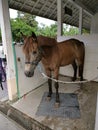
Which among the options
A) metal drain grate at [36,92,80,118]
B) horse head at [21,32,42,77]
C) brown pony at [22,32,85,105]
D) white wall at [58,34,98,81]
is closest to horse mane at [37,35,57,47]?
brown pony at [22,32,85,105]

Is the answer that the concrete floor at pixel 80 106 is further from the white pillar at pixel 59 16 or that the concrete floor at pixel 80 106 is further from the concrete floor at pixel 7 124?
the white pillar at pixel 59 16

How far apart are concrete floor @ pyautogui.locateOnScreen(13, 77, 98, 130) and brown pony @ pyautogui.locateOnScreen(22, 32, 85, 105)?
35 centimetres

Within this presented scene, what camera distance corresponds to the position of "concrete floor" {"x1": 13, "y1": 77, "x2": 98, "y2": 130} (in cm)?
165

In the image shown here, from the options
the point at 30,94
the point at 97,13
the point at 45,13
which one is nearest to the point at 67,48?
the point at 30,94

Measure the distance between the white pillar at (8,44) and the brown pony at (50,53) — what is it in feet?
1.32

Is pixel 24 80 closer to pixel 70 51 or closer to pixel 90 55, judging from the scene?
pixel 70 51

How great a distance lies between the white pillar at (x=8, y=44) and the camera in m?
1.89

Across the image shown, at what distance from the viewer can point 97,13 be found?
5.96 m

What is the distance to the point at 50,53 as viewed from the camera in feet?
6.89

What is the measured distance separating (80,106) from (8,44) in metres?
1.60

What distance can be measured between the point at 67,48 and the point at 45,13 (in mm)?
2309

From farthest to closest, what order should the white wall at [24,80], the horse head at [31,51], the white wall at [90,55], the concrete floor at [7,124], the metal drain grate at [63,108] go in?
the white wall at [90,55] → the white wall at [24,80] → the metal drain grate at [63,108] → the concrete floor at [7,124] → the horse head at [31,51]

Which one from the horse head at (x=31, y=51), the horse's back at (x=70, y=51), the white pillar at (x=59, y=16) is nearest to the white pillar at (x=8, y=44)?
the horse head at (x=31, y=51)

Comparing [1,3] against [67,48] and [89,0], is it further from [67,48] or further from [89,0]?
[89,0]
